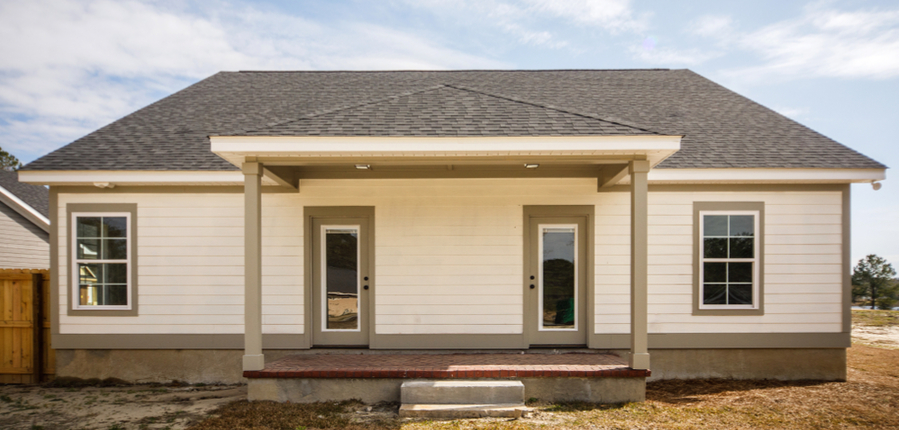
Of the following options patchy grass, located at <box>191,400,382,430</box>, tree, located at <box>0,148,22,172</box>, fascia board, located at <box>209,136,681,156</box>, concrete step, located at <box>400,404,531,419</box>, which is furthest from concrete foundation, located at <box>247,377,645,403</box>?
tree, located at <box>0,148,22,172</box>

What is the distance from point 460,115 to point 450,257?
219 cm

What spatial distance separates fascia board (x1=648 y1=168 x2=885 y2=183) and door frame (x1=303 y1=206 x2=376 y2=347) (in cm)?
394

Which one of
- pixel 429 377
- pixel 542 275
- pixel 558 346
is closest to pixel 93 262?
pixel 429 377

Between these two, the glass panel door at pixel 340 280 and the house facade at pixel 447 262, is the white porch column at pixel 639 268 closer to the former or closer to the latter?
the house facade at pixel 447 262

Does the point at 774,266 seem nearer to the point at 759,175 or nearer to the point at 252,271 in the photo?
the point at 759,175

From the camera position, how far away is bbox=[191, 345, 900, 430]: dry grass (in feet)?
14.3

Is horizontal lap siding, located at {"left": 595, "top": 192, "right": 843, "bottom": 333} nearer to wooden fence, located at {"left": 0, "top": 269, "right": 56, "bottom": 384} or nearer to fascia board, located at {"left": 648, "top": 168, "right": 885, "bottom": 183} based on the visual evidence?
fascia board, located at {"left": 648, "top": 168, "right": 885, "bottom": 183}

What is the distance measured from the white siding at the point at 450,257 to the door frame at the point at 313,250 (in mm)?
74

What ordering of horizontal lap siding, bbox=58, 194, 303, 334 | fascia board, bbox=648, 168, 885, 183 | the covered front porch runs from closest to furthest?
1. the covered front porch
2. fascia board, bbox=648, 168, 885, 183
3. horizontal lap siding, bbox=58, 194, 303, 334

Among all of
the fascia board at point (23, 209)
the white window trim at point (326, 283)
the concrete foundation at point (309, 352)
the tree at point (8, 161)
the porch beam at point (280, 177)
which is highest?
the tree at point (8, 161)

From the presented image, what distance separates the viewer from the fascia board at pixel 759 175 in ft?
19.6

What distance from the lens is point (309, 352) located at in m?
6.24

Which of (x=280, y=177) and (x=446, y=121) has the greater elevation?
(x=446, y=121)

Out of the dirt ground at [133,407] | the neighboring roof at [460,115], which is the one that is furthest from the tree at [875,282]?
the neighboring roof at [460,115]
